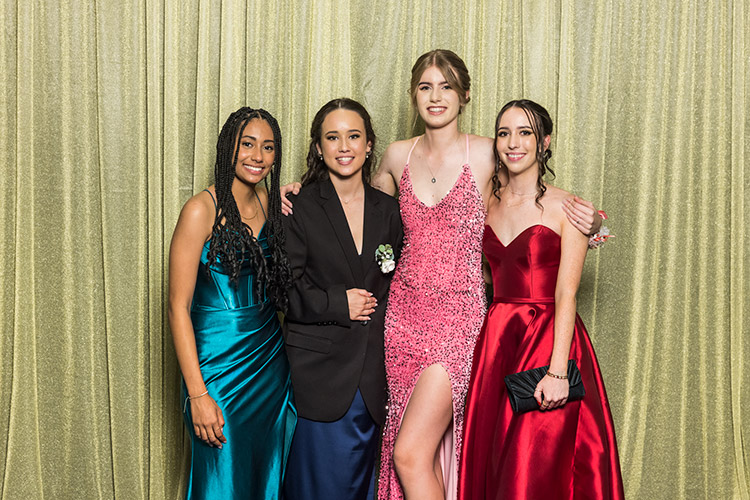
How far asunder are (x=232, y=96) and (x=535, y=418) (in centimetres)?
207

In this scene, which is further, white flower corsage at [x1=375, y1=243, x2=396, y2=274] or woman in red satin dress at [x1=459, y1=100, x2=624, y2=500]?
white flower corsage at [x1=375, y1=243, x2=396, y2=274]

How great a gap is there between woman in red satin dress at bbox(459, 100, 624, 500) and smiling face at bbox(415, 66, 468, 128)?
0.75ft

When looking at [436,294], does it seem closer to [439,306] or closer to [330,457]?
[439,306]

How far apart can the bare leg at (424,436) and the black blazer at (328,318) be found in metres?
0.16

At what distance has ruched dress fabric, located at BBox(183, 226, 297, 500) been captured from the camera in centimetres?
214

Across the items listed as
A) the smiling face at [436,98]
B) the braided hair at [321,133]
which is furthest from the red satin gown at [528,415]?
the braided hair at [321,133]

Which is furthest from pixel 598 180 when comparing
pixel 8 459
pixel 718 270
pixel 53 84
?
pixel 8 459

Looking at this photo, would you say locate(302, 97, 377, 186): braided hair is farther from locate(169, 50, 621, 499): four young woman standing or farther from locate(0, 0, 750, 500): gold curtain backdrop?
locate(0, 0, 750, 500): gold curtain backdrop

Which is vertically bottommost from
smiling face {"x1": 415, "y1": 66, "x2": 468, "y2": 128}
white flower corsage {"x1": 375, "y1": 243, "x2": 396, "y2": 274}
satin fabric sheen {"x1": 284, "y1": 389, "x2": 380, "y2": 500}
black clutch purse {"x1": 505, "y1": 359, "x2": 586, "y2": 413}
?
satin fabric sheen {"x1": 284, "y1": 389, "x2": 380, "y2": 500}

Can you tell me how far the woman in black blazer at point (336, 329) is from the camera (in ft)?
7.69

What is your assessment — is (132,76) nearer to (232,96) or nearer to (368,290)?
(232,96)

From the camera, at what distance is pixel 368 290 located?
241cm

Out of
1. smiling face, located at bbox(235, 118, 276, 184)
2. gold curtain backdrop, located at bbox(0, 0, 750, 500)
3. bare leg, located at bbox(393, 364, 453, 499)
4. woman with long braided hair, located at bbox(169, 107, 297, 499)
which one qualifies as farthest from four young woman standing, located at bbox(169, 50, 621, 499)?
gold curtain backdrop, located at bbox(0, 0, 750, 500)

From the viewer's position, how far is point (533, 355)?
2234 millimetres
